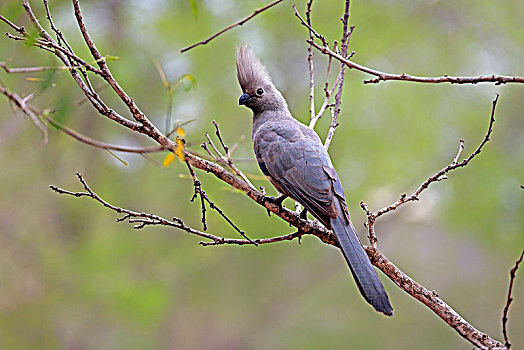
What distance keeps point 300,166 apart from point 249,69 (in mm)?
730

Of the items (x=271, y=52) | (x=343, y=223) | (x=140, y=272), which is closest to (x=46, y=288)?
(x=140, y=272)

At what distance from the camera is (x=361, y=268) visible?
1775mm

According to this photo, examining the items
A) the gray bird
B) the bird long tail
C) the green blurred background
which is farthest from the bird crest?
the green blurred background

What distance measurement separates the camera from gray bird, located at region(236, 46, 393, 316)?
1.79 m

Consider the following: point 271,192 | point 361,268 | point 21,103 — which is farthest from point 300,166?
point 271,192

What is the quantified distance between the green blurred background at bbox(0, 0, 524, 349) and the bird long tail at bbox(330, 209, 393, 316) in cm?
219

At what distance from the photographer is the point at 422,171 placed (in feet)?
14.8

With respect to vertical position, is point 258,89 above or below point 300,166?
above

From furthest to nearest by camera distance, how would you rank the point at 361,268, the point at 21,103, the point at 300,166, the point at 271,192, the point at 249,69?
the point at 271,192 < the point at 249,69 < the point at 300,166 < the point at 361,268 < the point at 21,103

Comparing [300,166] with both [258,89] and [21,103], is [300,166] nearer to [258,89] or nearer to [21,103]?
[258,89]

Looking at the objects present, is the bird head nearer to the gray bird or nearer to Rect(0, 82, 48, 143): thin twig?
the gray bird

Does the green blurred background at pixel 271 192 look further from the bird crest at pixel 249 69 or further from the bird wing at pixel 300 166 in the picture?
the bird wing at pixel 300 166

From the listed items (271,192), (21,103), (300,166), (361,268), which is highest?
(271,192)

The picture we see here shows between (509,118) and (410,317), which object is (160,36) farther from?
(410,317)
